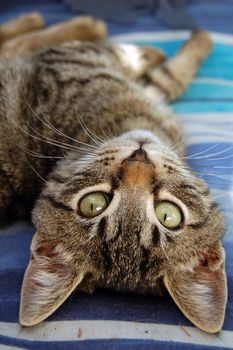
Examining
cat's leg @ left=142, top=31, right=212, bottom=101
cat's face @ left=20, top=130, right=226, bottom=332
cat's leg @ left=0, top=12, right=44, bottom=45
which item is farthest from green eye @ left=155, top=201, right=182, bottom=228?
cat's leg @ left=0, top=12, right=44, bottom=45

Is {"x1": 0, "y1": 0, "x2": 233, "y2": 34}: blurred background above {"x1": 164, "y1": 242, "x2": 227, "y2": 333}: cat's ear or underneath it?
above

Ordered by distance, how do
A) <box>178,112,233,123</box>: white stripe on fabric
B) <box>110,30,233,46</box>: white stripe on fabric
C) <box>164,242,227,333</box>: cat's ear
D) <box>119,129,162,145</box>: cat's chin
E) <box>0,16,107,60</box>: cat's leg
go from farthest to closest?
<box>110,30,233,46</box>: white stripe on fabric < <box>0,16,107,60</box>: cat's leg < <box>178,112,233,123</box>: white stripe on fabric < <box>119,129,162,145</box>: cat's chin < <box>164,242,227,333</box>: cat's ear

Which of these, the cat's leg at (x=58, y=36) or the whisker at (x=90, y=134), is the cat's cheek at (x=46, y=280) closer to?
the whisker at (x=90, y=134)

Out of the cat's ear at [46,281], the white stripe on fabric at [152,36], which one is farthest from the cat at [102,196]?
the white stripe on fabric at [152,36]

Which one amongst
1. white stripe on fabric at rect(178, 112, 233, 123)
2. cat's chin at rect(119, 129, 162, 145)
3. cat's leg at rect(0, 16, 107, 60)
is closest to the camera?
cat's chin at rect(119, 129, 162, 145)

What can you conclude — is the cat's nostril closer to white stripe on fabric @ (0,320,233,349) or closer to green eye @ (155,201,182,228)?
green eye @ (155,201,182,228)

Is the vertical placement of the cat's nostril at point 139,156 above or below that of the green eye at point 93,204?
above

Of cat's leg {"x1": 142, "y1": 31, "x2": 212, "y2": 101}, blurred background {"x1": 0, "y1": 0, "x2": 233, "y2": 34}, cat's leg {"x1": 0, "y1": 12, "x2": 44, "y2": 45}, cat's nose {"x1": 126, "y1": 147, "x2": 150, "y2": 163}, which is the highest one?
blurred background {"x1": 0, "y1": 0, "x2": 233, "y2": 34}

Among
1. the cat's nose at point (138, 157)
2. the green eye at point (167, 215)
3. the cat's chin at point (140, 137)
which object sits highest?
the cat's chin at point (140, 137)
